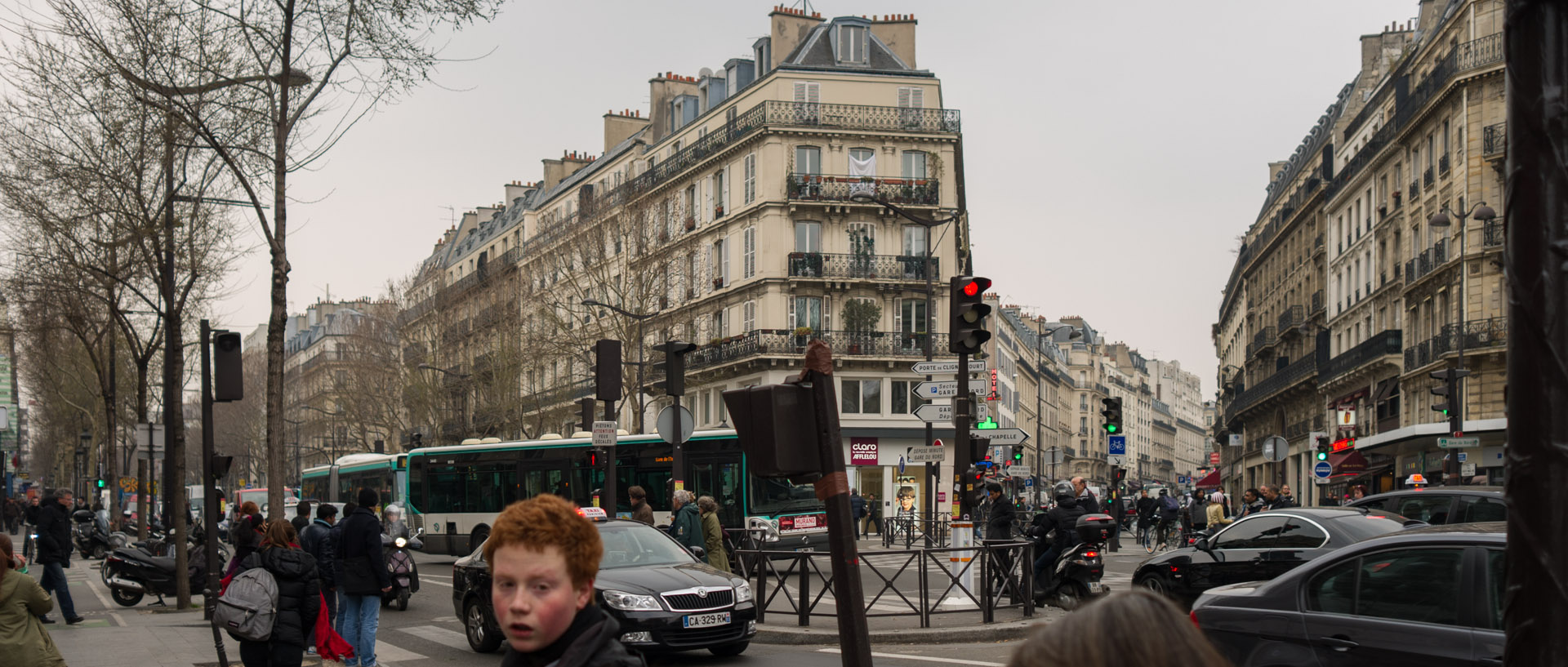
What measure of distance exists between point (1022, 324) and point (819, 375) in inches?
4592

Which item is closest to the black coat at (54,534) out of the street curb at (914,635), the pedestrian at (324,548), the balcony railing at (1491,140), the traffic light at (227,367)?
the traffic light at (227,367)

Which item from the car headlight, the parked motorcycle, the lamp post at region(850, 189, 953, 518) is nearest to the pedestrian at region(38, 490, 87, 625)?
the car headlight

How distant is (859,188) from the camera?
52312 mm

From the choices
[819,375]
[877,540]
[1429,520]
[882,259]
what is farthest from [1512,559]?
[882,259]

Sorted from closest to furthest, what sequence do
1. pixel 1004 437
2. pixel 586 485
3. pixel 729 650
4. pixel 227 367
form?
Result: 1. pixel 729 650
2. pixel 227 367
3. pixel 1004 437
4. pixel 586 485

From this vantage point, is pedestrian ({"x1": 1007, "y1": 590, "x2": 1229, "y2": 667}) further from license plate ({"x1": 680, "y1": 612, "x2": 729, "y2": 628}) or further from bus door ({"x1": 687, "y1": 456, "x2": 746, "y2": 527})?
bus door ({"x1": 687, "y1": 456, "x2": 746, "y2": 527})

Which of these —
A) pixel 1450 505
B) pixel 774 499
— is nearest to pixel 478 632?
pixel 1450 505

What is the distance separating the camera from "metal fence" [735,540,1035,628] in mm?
15344

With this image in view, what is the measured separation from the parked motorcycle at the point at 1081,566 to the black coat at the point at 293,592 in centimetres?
948

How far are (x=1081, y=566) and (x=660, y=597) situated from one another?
607cm

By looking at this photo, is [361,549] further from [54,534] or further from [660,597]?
[54,534]

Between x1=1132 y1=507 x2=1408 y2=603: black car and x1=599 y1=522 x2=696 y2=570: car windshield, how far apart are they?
4803 millimetres

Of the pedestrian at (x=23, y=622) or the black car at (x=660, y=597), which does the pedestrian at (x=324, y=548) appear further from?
the pedestrian at (x=23, y=622)

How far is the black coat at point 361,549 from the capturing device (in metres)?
11.9
